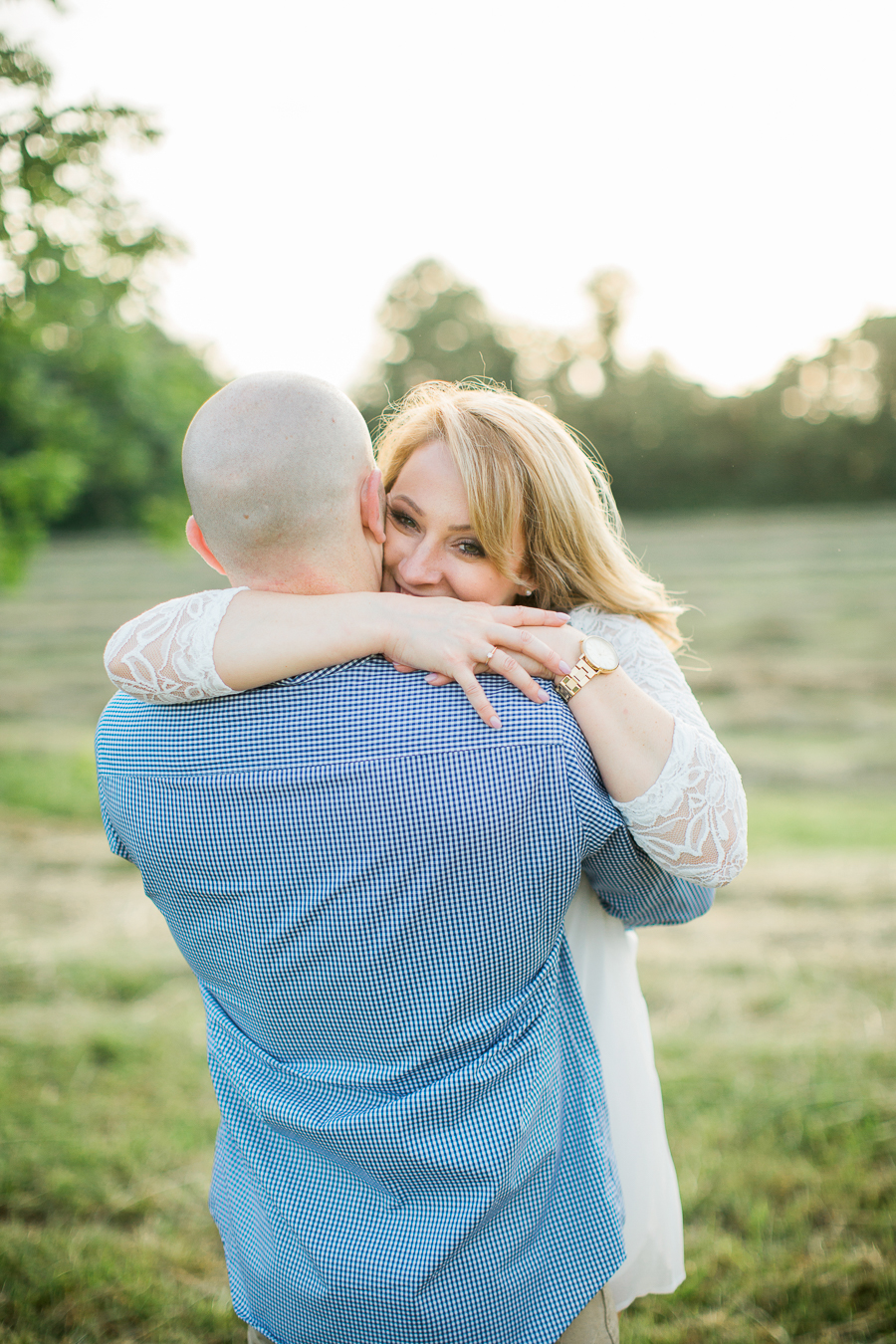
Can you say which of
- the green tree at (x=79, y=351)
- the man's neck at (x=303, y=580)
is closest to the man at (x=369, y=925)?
the man's neck at (x=303, y=580)

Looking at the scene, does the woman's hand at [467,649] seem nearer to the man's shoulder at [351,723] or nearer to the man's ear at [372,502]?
the man's shoulder at [351,723]

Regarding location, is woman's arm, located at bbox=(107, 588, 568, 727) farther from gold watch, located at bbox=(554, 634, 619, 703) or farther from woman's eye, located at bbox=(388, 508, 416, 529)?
woman's eye, located at bbox=(388, 508, 416, 529)

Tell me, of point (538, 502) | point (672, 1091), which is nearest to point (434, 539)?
point (538, 502)

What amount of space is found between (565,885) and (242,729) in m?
0.46

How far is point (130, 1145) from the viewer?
123 inches

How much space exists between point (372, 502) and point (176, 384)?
20.3 feet

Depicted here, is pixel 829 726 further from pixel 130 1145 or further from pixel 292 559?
pixel 292 559

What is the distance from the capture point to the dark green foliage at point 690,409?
16719mm

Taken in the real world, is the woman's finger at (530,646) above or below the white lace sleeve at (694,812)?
above

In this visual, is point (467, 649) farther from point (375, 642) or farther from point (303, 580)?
point (303, 580)

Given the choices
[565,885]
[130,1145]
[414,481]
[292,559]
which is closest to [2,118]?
[414,481]

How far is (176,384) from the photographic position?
22.5 feet

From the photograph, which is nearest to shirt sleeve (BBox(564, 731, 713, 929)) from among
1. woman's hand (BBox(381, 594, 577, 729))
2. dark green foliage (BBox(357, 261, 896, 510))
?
woman's hand (BBox(381, 594, 577, 729))

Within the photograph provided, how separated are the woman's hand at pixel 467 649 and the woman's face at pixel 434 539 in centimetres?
39
